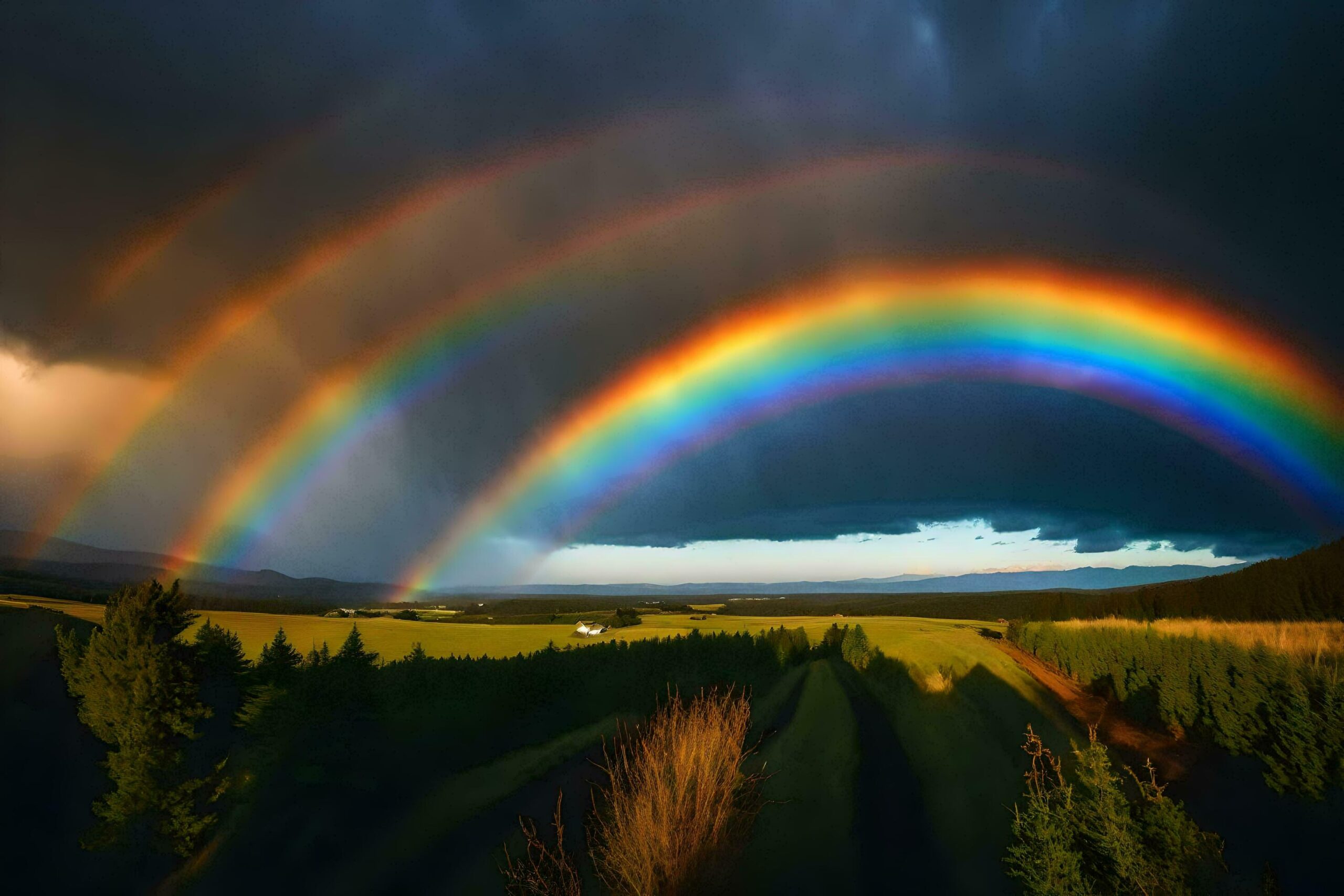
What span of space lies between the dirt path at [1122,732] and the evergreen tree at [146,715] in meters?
20.9

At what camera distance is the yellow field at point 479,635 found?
40.2 metres

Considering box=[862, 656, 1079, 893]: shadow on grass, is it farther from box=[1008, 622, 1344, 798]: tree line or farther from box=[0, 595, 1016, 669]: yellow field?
box=[0, 595, 1016, 669]: yellow field

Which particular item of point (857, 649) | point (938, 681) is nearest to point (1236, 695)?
point (938, 681)

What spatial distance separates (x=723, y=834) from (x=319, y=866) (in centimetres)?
966

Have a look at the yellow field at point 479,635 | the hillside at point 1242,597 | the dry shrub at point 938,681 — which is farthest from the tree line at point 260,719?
the hillside at point 1242,597

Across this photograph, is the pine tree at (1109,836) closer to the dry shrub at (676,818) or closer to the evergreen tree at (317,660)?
the dry shrub at (676,818)

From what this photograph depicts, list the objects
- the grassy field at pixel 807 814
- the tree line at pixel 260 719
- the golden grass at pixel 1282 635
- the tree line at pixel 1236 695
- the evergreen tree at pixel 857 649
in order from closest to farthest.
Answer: the grassy field at pixel 807 814, the tree line at pixel 1236 695, the tree line at pixel 260 719, the golden grass at pixel 1282 635, the evergreen tree at pixel 857 649

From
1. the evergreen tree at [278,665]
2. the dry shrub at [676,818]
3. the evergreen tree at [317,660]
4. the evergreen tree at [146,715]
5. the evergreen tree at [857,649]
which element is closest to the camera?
the dry shrub at [676,818]

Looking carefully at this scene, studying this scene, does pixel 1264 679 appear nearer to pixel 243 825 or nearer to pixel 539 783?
pixel 539 783

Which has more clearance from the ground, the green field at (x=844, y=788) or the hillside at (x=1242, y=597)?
the hillside at (x=1242, y=597)

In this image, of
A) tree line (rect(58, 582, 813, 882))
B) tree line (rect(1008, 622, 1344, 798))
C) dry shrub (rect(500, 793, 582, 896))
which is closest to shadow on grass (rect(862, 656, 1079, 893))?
tree line (rect(1008, 622, 1344, 798))

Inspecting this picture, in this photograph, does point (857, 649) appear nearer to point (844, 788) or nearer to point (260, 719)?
point (844, 788)

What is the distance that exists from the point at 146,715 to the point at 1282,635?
109ft

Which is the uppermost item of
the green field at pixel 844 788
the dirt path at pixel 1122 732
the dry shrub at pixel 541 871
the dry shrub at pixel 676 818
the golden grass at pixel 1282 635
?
the golden grass at pixel 1282 635
